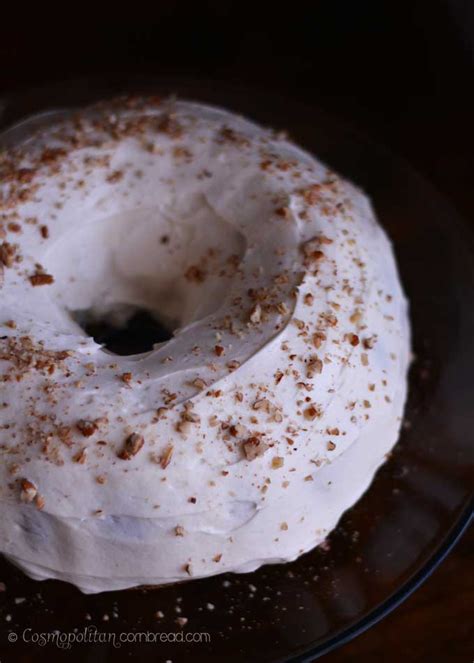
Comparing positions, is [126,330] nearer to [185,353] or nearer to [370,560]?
[185,353]

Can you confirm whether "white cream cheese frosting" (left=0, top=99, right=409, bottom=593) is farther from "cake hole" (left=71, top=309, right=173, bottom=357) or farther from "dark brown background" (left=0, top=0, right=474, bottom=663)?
"dark brown background" (left=0, top=0, right=474, bottom=663)

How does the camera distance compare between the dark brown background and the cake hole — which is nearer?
the cake hole

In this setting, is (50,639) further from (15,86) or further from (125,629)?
(15,86)

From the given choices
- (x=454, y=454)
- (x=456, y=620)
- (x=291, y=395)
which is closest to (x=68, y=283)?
(x=291, y=395)

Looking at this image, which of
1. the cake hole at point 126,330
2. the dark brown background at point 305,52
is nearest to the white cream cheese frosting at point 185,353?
the cake hole at point 126,330

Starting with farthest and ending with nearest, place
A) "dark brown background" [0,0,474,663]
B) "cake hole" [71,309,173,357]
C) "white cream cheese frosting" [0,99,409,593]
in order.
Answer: "dark brown background" [0,0,474,663] → "cake hole" [71,309,173,357] → "white cream cheese frosting" [0,99,409,593]

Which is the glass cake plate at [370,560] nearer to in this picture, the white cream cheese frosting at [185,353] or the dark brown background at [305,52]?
the white cream cheese frosting at [185,353]

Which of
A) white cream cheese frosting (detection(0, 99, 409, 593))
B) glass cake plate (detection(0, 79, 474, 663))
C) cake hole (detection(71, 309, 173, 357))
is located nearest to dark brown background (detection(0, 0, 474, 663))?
glass cake plate (detection(0, 79, 474, 663))
